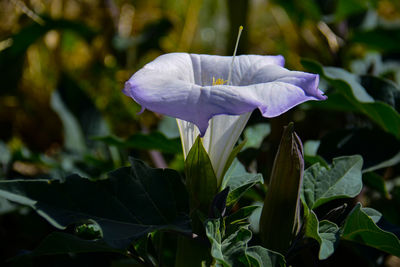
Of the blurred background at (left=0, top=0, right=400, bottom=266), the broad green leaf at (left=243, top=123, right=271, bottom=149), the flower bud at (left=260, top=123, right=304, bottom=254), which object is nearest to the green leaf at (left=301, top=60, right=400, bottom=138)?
the blurred background at (left=0, top=0, right=400, bottom=266)

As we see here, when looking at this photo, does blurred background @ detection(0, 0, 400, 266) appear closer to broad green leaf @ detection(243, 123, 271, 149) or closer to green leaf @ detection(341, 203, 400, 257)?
broad green leaf @ detection(243, 123, 271, 149)

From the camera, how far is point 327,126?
142 cm

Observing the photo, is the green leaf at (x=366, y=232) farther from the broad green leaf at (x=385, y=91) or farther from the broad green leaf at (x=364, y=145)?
the broad green leaf at (x=385, y=91)

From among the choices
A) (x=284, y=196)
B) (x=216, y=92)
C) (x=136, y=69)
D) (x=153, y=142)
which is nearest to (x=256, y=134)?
(x=153, y=142)

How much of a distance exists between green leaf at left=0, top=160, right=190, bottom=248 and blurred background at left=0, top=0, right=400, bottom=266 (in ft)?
0.71

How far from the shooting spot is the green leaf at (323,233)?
0.52 m

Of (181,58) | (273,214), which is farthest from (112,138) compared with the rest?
(273,214)

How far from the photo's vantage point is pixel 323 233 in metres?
0.57

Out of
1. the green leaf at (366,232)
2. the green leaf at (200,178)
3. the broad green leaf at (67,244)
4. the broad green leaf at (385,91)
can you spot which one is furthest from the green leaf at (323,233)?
the broad green leaf at (385,91)

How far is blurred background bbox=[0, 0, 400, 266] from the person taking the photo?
884 millimetres

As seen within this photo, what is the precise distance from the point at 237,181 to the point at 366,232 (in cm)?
17

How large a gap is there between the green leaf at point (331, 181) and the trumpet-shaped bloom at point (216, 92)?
0.13m

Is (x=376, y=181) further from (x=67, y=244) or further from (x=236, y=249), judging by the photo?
(x=67, y=244)

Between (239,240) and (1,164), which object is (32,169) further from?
(239,240)
